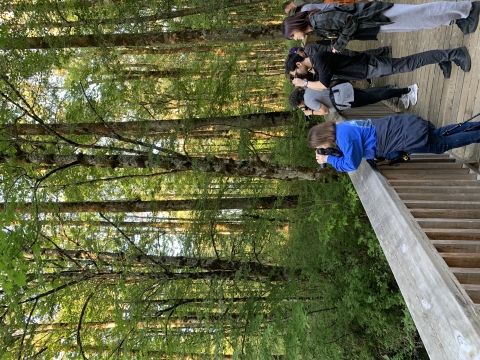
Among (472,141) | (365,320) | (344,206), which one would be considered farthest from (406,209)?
(365,320)

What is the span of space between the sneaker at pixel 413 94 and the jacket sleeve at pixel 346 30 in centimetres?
166

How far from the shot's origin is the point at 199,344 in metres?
5.91

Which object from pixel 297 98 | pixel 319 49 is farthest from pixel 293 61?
pixel 319 49

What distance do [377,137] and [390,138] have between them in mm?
131

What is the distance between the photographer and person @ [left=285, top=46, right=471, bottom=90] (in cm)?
477

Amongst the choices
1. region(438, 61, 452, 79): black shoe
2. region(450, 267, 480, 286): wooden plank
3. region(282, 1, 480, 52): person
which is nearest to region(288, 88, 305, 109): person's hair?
region(282, 1, 480, 52): person

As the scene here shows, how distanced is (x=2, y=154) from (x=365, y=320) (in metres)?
6.63

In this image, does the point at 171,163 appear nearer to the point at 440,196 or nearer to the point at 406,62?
the point at 406,62

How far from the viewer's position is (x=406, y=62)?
5078mm

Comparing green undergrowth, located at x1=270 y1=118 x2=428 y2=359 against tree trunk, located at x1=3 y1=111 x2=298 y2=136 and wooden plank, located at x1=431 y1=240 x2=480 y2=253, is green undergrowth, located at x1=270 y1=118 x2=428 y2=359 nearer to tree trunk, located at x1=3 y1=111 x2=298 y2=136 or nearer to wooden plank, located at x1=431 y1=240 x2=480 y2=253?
tree trunk, located at x1=3 y1=111 x2=298 y2=136

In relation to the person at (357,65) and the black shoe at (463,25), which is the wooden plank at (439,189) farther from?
the black shoe at (463,25)

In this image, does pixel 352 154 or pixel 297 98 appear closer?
pixel 352 154

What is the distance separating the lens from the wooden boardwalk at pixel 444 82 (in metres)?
4.29

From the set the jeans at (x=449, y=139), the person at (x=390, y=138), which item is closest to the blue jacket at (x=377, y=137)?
the person at (x=390, y=138)
